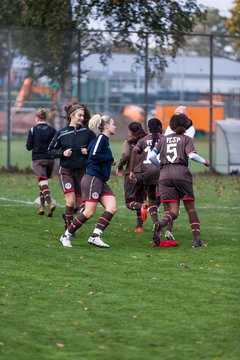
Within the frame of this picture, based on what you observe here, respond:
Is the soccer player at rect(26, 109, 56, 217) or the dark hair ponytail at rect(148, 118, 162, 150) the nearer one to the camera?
the dark hair ponytail at rect(148, 118, 162, 150)

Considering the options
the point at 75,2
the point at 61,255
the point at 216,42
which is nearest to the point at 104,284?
the point at 61,255

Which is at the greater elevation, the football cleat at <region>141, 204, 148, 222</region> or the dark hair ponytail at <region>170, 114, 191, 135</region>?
the dark hair ponytail at <region>170, 114, 191, 135</region>

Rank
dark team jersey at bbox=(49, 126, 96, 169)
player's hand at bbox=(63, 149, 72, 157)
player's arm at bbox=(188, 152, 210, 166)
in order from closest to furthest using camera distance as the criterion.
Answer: player's arm at bbox=(188, 152, 210, 166), player's hand at bbox=(63, 149, 72, 157), dark team jersey at bbox=(49, 126, 96, 169)

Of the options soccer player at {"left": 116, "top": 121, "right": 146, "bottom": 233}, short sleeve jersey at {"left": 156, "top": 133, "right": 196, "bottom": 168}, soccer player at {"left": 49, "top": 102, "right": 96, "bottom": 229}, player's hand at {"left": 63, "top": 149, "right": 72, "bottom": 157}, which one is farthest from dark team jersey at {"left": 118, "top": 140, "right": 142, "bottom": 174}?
short sleeve jersey at {"left": 156, "top": 133, "right": 196, "bottom": 168}

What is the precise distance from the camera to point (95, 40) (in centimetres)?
→ 3006

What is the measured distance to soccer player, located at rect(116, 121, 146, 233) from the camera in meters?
15.8

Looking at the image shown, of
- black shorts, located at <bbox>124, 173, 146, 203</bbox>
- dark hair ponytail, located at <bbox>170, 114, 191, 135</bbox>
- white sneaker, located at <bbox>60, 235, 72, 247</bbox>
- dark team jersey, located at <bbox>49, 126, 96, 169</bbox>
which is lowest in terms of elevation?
white sneaker, located at <bbox>60, 235, 72, 247</bbox>

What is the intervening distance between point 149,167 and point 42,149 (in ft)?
10.7

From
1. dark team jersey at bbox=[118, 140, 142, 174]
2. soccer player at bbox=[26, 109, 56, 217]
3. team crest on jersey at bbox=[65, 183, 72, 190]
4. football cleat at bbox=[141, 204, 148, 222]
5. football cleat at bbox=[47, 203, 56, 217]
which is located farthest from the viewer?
soccer player at bbox=[26, 109, 56, 217]

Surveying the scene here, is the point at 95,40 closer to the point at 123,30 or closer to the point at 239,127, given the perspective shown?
the point at 123,30

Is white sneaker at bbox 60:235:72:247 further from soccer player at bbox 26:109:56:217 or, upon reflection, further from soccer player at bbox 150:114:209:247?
soccer player at bbox 26:109:56:217

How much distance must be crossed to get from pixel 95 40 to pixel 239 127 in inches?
184

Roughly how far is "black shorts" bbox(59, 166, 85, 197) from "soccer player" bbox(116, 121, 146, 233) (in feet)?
2.09

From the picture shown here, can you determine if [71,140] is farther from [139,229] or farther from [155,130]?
[139,229]
